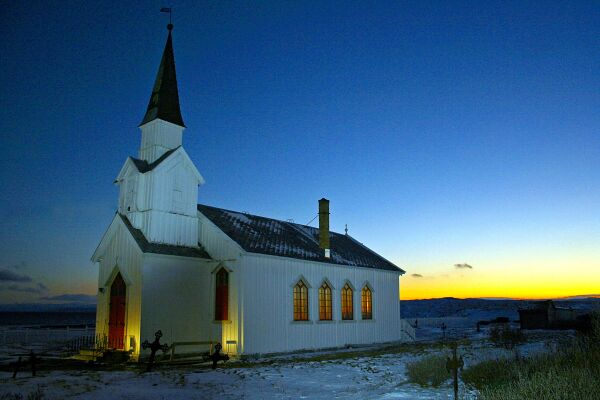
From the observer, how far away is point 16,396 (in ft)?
38.2

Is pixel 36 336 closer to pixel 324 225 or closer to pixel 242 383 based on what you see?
pixel 324 225

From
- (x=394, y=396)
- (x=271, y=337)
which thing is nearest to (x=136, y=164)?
(x=271, y=337)

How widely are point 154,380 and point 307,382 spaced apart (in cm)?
451

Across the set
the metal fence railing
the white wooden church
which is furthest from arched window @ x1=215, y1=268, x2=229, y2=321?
the metal fence railing

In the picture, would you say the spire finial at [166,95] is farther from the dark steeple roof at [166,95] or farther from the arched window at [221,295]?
the arched window at [221,295]

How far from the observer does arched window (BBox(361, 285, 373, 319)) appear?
93.4 ft

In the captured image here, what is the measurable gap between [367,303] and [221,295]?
379 inches

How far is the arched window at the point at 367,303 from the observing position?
2845cm

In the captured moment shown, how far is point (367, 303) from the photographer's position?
2877cm

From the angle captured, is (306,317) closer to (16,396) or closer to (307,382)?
(307,382)

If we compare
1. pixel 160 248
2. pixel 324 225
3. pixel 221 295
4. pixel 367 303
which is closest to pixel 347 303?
pixel 367 303

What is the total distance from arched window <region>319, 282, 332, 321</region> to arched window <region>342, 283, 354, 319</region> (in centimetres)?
126

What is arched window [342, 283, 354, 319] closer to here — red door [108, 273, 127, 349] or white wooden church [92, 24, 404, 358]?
white wooden church [92, 24, 404, 358]

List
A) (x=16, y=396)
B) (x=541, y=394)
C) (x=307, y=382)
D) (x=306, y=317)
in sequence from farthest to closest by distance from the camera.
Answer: (x=306, y=317), (x=307, y=382), (x=16, y=396), (x=541, y=394)
